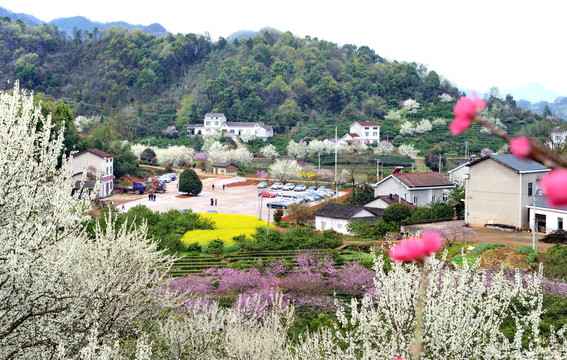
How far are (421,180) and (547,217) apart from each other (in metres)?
11.3

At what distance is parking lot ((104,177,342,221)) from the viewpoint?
44.4 meters

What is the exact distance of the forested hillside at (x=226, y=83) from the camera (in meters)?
98.1

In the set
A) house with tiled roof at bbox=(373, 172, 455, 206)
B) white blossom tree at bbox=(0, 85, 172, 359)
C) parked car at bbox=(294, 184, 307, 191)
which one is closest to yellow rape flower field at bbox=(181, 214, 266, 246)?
house with tiled roof at bbox=(373, 172, 455, 206)

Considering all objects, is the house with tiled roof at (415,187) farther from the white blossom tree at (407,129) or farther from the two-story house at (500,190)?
the white blossom tree at (407,129)

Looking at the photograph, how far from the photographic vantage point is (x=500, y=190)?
31188 mm

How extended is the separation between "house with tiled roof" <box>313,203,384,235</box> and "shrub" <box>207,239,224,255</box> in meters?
7.96

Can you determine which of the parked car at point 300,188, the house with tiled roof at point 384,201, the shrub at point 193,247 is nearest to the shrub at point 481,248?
the house with tiled roof at point 384,201

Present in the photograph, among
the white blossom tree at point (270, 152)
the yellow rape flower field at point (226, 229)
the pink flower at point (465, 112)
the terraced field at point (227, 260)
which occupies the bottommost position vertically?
the terraced field at point (227, 260)

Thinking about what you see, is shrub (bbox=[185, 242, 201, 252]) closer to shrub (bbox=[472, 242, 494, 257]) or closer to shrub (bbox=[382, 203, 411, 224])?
shrub (bbox=[382, 203, 411, 224])

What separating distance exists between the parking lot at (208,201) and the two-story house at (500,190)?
1447cm

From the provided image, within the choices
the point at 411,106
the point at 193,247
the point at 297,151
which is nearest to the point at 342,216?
the point at 193,247

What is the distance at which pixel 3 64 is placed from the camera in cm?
12231

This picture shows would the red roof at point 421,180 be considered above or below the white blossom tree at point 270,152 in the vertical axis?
below

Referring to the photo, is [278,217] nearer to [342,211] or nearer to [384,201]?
[342,211]
